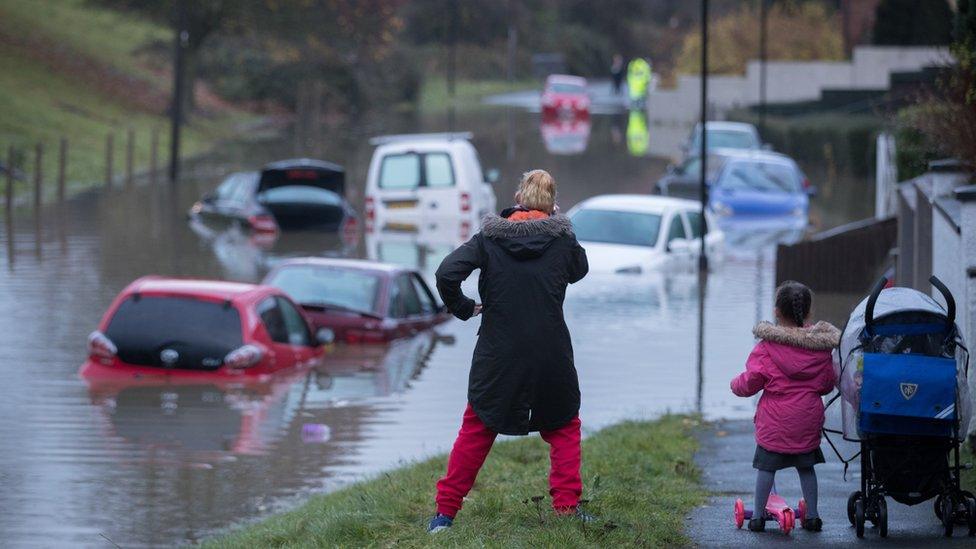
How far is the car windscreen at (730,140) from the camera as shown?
43.7 meters

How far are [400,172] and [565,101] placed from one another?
144 feet

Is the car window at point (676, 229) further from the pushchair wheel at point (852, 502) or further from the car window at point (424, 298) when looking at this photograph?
the pushchair wheel at point (852, 502)

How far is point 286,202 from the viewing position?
30953 mm

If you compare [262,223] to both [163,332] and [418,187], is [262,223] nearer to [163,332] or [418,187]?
[418,187]

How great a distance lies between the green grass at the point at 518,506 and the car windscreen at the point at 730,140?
32218 mm

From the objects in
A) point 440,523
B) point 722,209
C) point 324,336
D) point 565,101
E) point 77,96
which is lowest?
point 565,101

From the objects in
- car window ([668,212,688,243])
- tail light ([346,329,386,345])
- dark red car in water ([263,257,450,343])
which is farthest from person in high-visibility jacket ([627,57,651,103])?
tail light ([346,329,386,345])

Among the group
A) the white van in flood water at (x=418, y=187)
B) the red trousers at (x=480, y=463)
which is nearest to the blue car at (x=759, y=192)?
the white van in flood water at (x=418, y=187)

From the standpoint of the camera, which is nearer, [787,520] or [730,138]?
[787,520]

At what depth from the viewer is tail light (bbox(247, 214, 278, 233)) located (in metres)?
30.4

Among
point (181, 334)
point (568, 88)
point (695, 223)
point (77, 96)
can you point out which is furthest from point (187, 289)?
point (568, 88)

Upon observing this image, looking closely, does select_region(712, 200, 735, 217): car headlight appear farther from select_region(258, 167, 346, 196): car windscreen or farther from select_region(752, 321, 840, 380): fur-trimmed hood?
select_region(752, 321, 840, 380): fur-trimmed hood

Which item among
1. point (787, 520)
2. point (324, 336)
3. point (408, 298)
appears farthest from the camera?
point (408, 298)

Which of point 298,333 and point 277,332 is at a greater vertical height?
point 277,332
